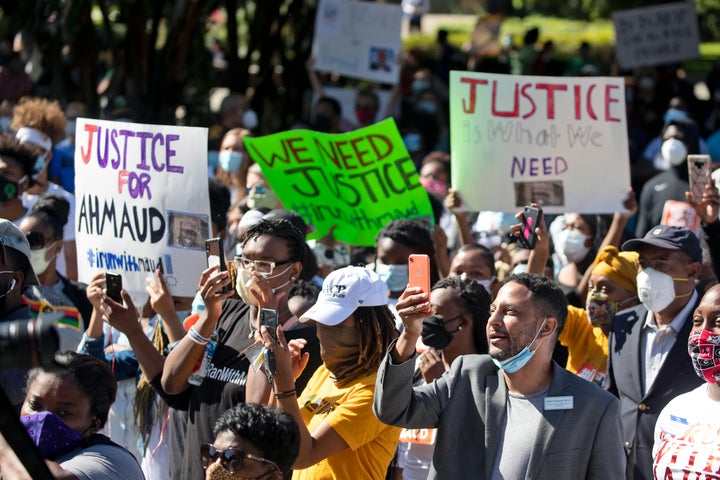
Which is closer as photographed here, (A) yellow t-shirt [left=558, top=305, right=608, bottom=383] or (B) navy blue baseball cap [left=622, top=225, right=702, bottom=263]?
(B) navy blue baseball cap [left=622, top=225, right=702, bottom=263]

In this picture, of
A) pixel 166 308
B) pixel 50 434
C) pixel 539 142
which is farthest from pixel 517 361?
pixel 539 142

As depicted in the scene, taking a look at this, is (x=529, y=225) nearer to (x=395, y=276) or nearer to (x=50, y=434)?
(x=395, y=276)

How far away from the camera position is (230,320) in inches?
199

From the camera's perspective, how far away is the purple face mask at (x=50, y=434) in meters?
3.59

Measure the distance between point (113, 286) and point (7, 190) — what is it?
1915mm

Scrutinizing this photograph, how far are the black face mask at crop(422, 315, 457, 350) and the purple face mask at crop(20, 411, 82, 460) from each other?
173cm

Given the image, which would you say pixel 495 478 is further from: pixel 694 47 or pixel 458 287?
pixel 694 47

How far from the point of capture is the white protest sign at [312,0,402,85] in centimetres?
1204

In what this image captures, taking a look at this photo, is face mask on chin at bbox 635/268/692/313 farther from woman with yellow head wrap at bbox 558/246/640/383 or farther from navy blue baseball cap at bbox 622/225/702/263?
woman with yellow head wrap at bbox 558/246/640/383

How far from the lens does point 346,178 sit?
698 centimetres

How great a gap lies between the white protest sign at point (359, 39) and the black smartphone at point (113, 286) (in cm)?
716

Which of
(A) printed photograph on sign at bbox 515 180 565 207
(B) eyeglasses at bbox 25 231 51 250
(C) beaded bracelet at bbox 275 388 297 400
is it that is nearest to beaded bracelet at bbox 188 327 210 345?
(C) beaded bracelet at bbox 275 388 297 400

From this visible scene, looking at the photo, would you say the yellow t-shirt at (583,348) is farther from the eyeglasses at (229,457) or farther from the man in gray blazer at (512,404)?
the eyeglasses at (229,457)

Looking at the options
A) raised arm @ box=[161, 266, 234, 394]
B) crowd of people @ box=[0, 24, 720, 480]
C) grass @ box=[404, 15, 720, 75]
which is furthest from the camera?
grass @ box=[404, 15, 720, 75]
